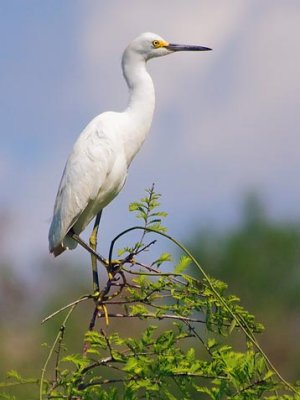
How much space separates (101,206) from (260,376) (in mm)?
1557

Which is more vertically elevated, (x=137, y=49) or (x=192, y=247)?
(x=137, y=49)

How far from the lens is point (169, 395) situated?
3.24 metres

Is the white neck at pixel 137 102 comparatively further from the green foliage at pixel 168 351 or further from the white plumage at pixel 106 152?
the green foliage at pixel 168 351

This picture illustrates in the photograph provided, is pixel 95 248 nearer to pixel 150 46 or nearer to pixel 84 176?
pixel 84 176

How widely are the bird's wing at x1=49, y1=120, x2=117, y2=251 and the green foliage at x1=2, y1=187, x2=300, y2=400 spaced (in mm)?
1031

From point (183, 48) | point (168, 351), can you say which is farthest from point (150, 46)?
point (168, 351)

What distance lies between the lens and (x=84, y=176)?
454 cm

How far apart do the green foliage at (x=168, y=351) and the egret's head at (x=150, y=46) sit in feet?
4.18

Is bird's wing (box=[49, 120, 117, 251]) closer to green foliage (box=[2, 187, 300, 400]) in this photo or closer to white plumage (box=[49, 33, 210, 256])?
white plumage (box=[49, 33, 210, 256])

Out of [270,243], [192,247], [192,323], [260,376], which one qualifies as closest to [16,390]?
[192,323]

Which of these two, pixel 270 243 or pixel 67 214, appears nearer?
pixel 67 214

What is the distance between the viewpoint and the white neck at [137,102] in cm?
459

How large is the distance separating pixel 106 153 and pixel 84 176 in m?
0.11

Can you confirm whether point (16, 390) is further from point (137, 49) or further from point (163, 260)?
point (137, 49)
